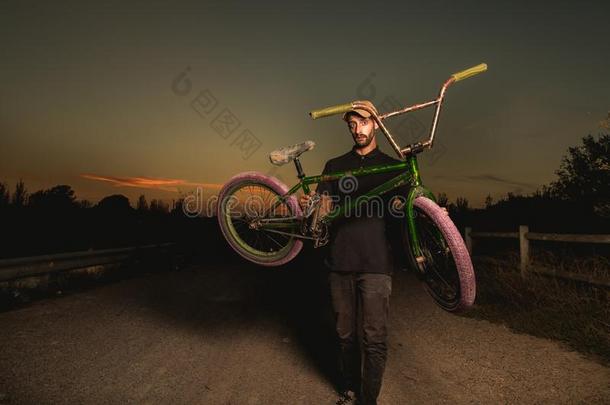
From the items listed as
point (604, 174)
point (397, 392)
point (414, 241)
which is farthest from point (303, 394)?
point (604, 174)

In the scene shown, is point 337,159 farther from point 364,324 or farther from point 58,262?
point 58,262

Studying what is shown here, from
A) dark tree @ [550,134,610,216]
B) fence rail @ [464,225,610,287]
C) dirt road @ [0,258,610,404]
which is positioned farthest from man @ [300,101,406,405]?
dark tree @ [550,134,610,216]

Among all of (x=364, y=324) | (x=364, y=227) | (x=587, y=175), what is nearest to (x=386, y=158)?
(x=364, y=227)

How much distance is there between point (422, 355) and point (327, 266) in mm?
2028

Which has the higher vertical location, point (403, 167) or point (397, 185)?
point (403, 167)

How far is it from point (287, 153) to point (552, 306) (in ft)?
16.7

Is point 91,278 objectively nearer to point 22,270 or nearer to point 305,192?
point 22,270

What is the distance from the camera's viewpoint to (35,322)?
206 inches

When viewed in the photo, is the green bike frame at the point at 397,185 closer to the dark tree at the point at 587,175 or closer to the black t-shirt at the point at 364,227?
the black t-shirt at the point at 364,227

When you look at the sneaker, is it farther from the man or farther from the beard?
the beard

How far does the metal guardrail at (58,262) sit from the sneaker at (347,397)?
5792mm

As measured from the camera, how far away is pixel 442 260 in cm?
331

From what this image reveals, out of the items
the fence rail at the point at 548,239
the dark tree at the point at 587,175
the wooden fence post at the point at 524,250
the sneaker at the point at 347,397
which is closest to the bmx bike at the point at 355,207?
the sneaker at the point at 347,397

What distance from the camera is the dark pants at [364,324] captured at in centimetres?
309
